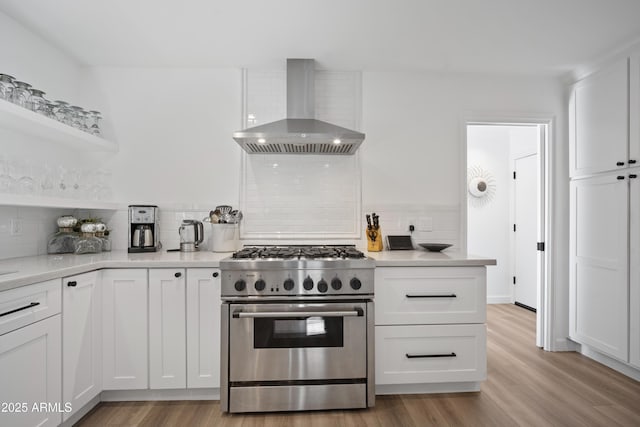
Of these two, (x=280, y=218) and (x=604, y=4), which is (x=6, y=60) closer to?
(x=280, y=218)

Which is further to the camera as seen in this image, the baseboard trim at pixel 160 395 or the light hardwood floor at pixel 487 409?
the baseboard trim at pixel 160 395

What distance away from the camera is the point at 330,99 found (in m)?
2.81

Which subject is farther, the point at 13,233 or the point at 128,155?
the point at 128,155

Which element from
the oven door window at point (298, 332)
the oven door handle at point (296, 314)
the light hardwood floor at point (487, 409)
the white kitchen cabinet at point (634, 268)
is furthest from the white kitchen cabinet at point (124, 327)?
the white kitchen cabinet at point (634, 268)

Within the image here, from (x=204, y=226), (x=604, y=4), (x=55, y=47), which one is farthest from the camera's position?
(x=204, y=226)

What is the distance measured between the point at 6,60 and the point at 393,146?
2808mm

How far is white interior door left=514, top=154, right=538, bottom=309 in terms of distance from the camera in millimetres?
4074

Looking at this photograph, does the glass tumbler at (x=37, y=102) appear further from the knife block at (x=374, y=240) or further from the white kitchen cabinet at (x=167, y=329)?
the knife block at (x=374, y=240)

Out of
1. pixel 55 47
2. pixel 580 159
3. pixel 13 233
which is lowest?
pixel 13 233

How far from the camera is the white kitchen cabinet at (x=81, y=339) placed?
1.73 m

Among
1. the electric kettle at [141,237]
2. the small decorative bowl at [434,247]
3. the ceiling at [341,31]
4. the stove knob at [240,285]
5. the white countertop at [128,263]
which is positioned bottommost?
the stove knob at [240,285]

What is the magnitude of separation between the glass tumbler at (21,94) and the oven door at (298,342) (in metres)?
1.72

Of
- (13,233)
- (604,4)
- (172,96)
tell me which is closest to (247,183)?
(172,96)

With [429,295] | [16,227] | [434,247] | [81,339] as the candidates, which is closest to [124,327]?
[81,339]
